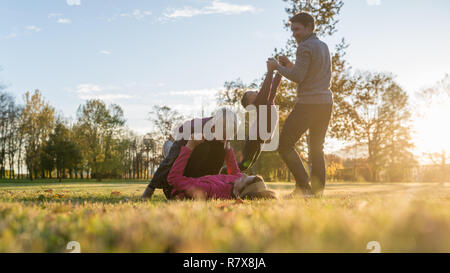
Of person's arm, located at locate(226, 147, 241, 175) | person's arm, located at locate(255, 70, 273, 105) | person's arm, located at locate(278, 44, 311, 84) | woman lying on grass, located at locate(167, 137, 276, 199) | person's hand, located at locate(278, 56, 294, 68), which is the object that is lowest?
woman lying on grass, located at locate(167, 137, 276, 199)

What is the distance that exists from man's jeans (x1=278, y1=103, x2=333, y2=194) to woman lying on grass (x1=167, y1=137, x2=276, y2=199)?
116cm

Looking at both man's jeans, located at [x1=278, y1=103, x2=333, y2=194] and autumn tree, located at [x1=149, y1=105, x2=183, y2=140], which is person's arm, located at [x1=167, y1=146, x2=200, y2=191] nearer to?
man's jeans, located at [x1=278, y1=103, x2=333, y2=194]

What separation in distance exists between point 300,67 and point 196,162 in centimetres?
211

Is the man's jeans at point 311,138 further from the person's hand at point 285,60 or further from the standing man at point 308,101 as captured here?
the person's hand at point 285,60

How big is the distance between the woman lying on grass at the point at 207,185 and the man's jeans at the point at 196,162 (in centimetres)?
17

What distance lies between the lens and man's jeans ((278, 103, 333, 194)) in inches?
188

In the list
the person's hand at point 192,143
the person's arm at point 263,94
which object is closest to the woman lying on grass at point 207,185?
the person's hand at point 192,143

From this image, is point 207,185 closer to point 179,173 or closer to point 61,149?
point 179,173

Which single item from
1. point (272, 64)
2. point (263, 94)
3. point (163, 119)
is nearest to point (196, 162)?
point (263, 94)

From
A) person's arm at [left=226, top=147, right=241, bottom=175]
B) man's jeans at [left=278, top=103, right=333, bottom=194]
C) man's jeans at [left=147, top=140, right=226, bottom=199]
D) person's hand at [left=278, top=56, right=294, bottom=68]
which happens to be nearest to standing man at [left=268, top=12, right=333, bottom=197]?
man's jeans at [left=278, top=103, right=333, bottom=194]

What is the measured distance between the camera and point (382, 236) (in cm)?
126

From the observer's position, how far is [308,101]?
4.77 meters
